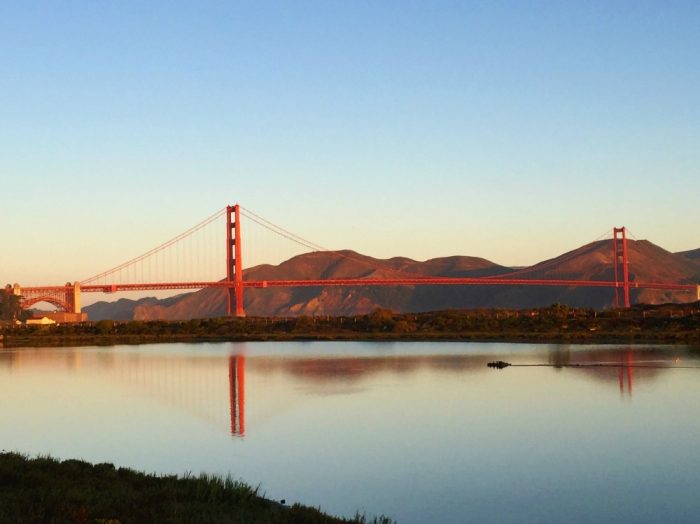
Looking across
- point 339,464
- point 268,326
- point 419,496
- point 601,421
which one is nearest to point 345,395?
point 601,421

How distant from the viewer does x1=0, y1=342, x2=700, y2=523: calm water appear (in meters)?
12.1

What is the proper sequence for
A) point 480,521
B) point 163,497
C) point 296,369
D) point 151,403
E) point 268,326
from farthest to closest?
point 268,326, point 296,369, point 151,403, point 480,521, point 163,497

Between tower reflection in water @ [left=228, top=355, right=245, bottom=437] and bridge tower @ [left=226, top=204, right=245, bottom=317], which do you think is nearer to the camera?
tower reflection in water @ [left=228, top=355, right=245, bottom=437]

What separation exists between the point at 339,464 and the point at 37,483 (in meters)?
5.42

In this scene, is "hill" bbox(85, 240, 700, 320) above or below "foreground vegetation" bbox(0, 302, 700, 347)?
above

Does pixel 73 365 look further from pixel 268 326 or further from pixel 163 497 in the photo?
pixel 268 326

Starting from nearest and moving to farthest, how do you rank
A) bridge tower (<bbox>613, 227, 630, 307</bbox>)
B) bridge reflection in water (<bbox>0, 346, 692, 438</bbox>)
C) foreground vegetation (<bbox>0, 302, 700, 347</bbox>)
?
1. bridge reflection in water (<bbox>0, 346, 692, 438</bbox>)
2. foreground vegetation (<bbox>0, 302, 700, 347</bbox>)
3. bridge tower (<bbox>613, 227, 630, 307</bbox>)

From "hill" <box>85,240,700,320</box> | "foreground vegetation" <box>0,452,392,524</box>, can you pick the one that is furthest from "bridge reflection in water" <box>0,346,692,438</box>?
"hill" <box>85,240,700,320</box>

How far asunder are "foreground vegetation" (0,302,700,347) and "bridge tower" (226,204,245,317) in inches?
81.9

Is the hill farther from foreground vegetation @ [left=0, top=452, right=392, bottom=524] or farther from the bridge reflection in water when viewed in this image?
foreground vegetation @ [left=0, top=452, right=392, bottom=524]

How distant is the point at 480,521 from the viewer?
35.2 feet

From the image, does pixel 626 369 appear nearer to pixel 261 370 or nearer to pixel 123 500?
pixel 261 370

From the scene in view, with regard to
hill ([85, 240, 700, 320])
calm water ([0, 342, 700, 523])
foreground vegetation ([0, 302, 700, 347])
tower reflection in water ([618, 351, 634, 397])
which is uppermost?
hill ([85, 240, 700, 320])

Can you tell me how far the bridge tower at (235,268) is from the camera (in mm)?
73131
